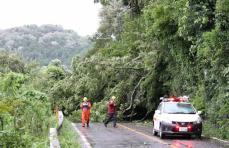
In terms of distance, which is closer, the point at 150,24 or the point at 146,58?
the point at 150,24

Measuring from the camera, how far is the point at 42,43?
131000 millimetres

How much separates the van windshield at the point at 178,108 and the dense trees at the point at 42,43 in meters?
92.9

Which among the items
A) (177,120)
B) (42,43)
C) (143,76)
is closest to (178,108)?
(177,120)

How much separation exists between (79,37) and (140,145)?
13032 centimetres

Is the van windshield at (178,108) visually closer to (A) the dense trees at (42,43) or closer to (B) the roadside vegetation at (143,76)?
(B) the roadside vegetation at (143,76)

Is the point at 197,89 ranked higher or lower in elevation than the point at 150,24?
lower

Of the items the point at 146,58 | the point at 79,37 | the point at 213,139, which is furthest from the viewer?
the point at 79,37

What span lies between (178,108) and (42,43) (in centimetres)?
11107

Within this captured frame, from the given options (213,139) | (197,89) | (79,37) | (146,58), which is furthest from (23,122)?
(79,37)

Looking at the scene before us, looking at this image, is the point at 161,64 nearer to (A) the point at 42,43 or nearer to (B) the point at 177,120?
(B) the point at 177,120

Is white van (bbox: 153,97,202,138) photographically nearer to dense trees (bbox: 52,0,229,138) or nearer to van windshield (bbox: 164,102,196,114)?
van windshield (bbox: 164,102,196,114)

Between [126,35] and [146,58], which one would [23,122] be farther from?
[126,35]

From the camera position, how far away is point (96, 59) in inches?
1448

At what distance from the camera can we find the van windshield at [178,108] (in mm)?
22016
